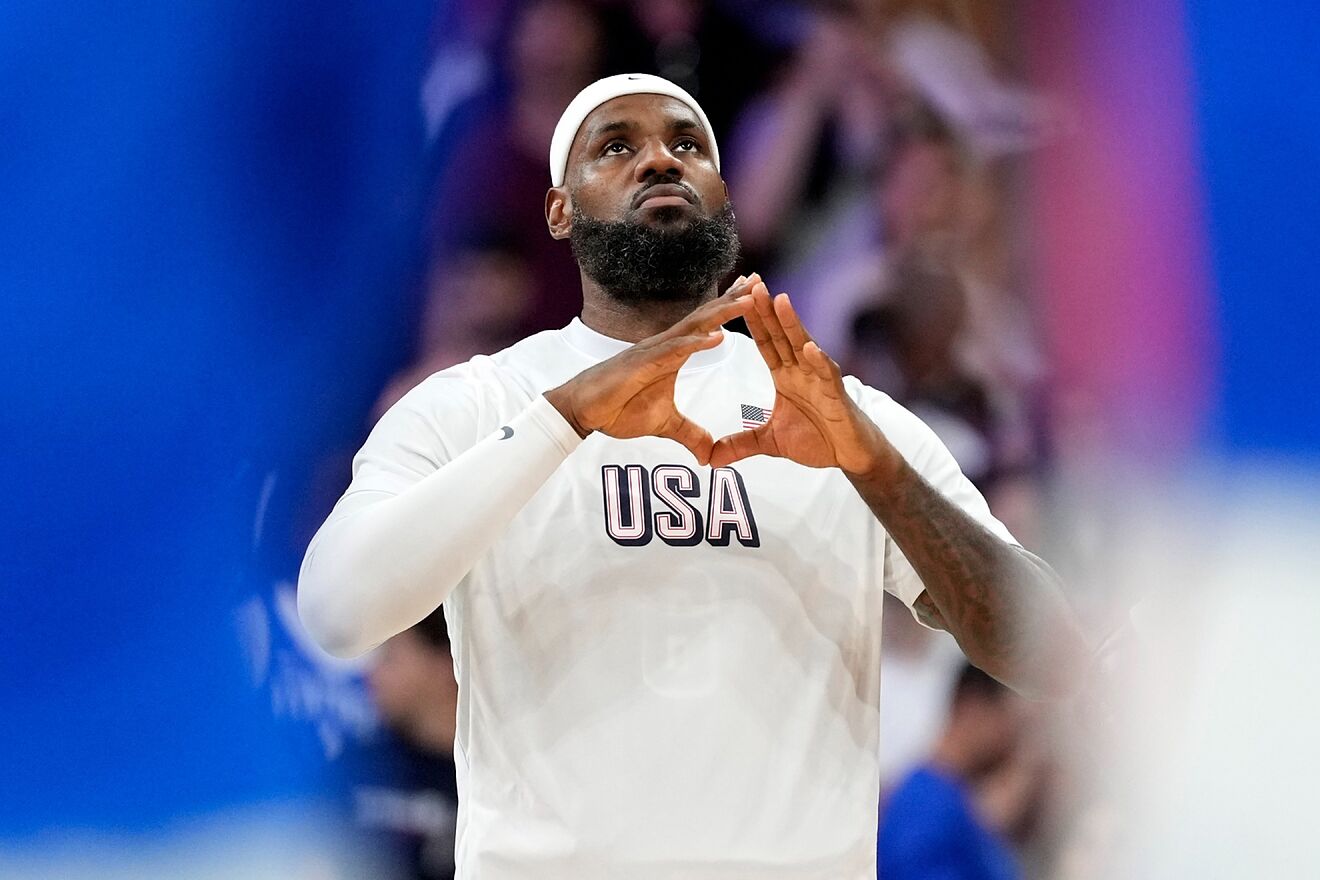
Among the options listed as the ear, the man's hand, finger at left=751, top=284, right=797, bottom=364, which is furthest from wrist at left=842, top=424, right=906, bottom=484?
the ear

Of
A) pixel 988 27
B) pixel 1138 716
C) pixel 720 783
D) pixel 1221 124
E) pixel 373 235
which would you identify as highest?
pixel 988 27

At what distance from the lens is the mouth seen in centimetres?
188

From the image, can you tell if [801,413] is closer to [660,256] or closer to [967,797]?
[660,256]

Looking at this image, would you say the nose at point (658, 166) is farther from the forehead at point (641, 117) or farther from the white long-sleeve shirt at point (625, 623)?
the white long-sleeve shirt at point (625, 623)

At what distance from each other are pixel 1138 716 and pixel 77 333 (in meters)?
1.93

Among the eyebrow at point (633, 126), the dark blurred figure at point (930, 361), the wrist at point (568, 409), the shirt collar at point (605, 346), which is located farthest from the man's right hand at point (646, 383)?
the dark blurred figure at point (930, 361)

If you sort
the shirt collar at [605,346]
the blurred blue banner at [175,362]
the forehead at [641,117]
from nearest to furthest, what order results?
the shirt collar at [605,346] → the forehead at [641,117] → the blurred blue banner at [175,362]

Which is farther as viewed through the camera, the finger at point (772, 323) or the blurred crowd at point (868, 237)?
the blurred crowd at point (868, 237)

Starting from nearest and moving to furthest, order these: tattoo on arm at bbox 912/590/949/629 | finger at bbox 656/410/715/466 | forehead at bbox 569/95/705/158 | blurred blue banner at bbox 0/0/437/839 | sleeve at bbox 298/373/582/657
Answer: sleeve at bbox 298/373/582/657 < finger at bbox 656/410/715/466 < tattoo on arm at bbox 912/590/949/629 < forehead at bbox 569/95/705/158 < blurred blue banner at bbox 0/0/437/839

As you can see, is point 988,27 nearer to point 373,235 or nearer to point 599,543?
point 373,235

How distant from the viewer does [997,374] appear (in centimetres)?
255

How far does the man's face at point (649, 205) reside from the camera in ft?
6.16

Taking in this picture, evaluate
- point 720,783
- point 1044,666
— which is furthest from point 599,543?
point 1044,666

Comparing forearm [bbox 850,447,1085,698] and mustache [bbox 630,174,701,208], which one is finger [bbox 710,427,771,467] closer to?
forearm [bbox 850,447,1085,698]
